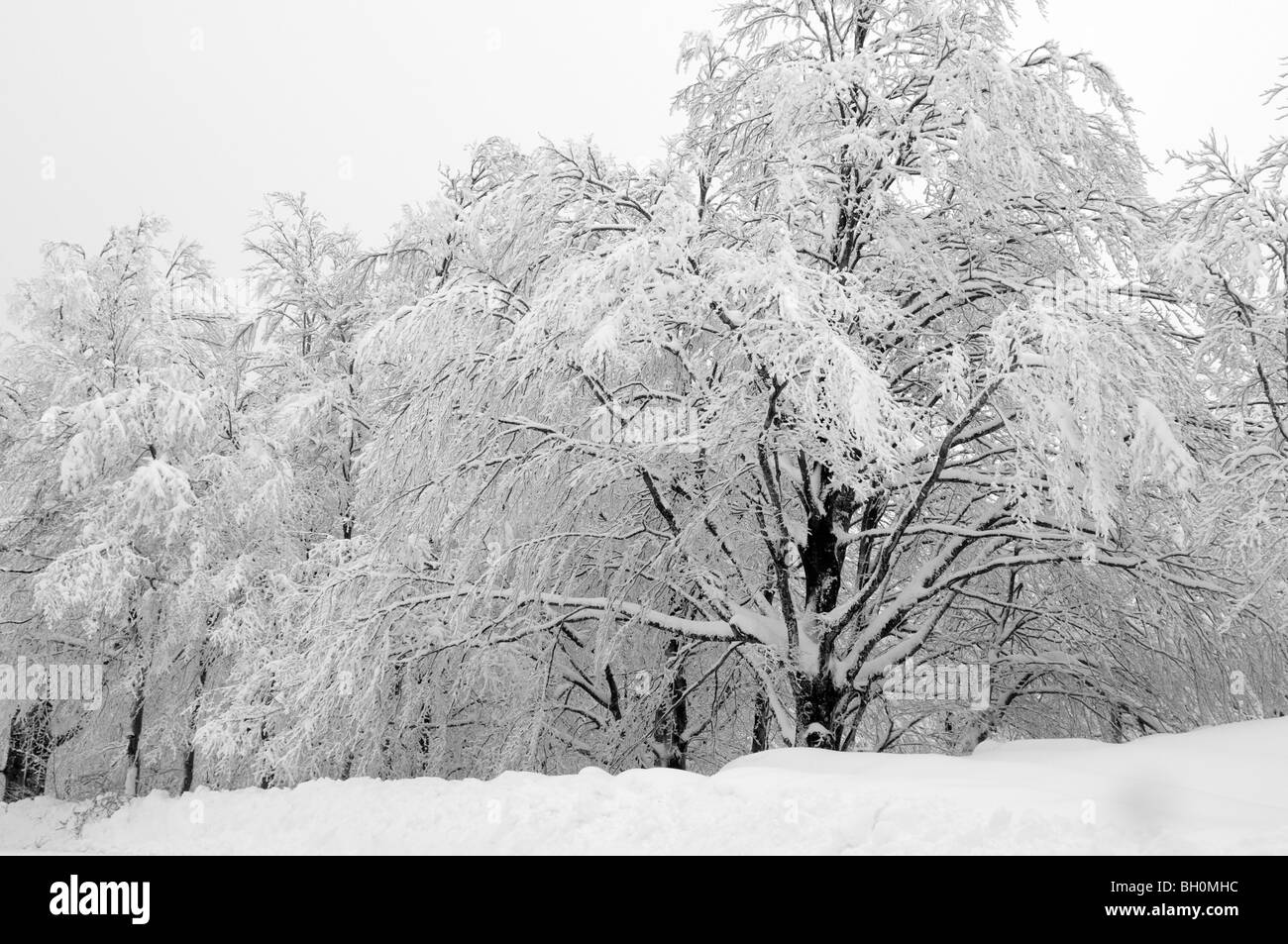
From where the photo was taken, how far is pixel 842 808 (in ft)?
15.5

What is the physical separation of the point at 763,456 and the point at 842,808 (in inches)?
122

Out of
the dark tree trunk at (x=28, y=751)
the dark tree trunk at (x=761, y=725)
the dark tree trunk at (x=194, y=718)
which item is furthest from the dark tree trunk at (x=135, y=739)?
the dark tree trunk at (x=761, y=725)

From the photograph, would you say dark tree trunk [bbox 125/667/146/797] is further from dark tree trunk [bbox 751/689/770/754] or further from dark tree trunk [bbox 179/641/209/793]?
dark tree trunk [bbox 751/689/770/754]

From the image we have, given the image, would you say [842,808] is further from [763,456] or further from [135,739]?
[135,739]

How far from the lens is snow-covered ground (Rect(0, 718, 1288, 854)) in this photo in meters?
4.11

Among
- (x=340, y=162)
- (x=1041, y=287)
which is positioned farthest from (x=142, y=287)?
(x=1041, y=287)

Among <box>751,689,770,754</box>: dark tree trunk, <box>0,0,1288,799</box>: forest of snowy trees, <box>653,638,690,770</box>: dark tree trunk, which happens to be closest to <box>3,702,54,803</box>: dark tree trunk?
<box>0,0,1288,799</box>: forest of snowy trees

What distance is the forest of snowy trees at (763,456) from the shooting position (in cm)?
616

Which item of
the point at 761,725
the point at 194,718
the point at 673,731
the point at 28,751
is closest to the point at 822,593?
the point at 673,731

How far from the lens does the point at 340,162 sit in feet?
43.5

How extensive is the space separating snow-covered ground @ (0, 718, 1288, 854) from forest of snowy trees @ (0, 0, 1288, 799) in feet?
4.45

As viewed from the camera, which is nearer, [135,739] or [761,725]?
[761,725]

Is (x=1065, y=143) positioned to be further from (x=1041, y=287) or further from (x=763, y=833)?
(x=763, y=833)
